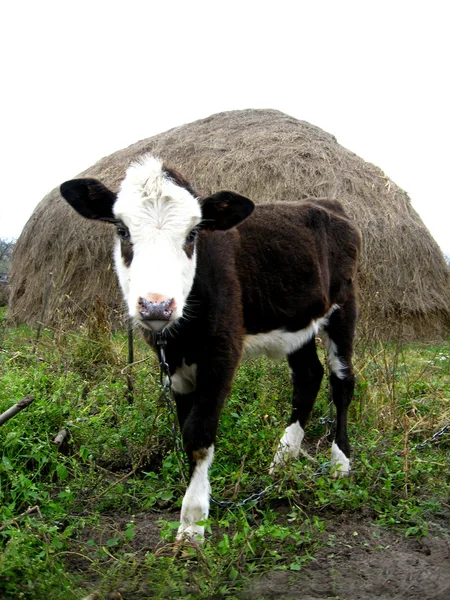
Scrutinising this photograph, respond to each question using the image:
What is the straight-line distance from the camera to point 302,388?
582 centimetres

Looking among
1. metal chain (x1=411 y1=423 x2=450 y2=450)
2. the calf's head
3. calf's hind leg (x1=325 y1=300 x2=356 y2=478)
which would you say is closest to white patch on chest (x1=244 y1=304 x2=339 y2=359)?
calf's hind leg (x1=325 y1=300 x2=356 y2=478)

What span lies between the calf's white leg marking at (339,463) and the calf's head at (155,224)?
78.1 inches

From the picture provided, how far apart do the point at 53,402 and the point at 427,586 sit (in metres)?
3.16

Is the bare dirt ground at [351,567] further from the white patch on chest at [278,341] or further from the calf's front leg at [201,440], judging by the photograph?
the white patch on chest at [278,341]

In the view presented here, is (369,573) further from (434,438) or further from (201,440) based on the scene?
(434,438)

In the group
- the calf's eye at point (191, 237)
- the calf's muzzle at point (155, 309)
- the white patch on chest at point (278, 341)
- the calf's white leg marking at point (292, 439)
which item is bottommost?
the calf's white leg marking at point (292, 439)

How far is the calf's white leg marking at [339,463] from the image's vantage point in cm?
493

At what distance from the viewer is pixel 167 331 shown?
4242 mm

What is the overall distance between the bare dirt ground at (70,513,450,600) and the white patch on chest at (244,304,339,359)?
1.43 metres

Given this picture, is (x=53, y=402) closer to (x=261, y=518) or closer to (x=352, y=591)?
(x=261, y=518)

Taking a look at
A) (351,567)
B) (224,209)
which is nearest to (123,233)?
A: (224,209)

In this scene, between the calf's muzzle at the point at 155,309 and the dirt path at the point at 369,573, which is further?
the calf's muzzle at the point at 155,309

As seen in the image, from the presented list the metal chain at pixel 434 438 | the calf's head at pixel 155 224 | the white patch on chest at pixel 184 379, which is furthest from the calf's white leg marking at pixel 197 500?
the metal chain at pixel 434 438

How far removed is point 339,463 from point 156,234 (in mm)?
2403
